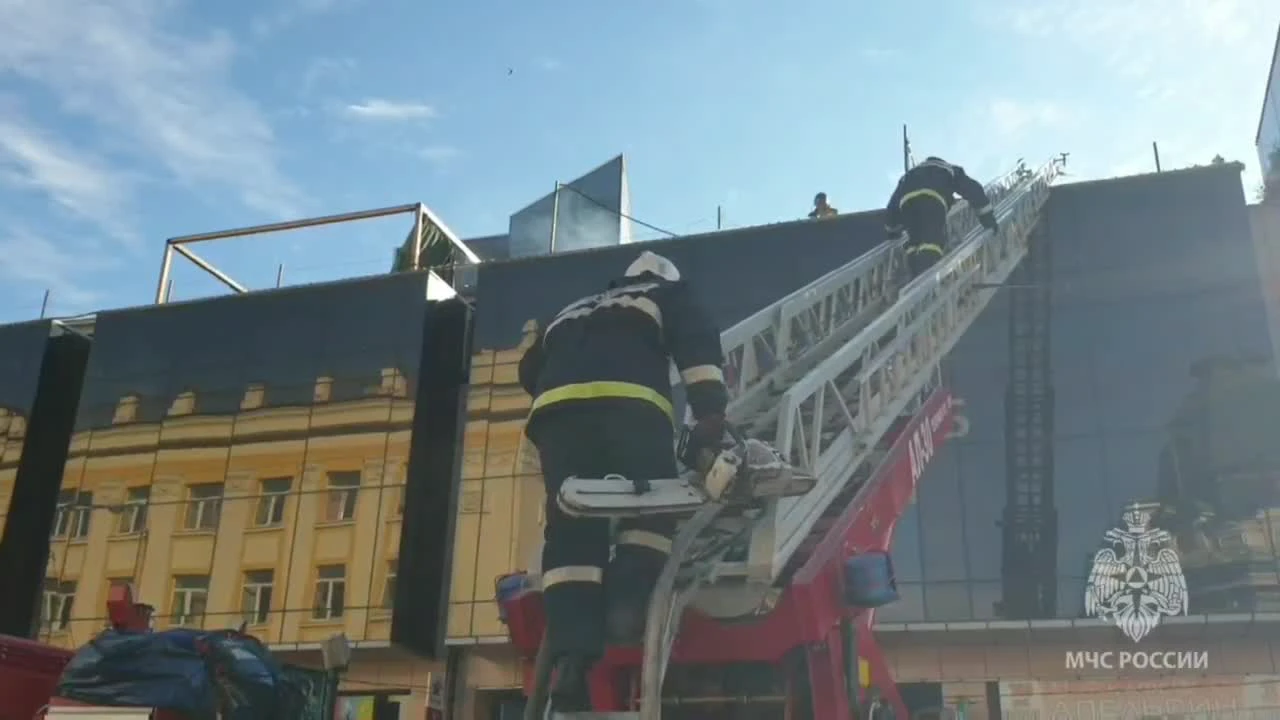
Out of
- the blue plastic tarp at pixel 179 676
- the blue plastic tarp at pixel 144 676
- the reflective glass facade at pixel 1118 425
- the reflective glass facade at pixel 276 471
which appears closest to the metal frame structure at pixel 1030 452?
the reflective glass facade at pixel 1118 425

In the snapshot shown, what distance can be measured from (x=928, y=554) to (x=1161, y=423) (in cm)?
258

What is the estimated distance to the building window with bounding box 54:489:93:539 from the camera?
50.8 feet

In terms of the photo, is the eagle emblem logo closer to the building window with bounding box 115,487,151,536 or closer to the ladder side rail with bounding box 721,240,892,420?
the ladder side rail with bounding box 721,240,892,420

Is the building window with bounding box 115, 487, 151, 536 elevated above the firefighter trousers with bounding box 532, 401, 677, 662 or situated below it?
above

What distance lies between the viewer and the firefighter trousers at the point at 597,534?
508 centimetres

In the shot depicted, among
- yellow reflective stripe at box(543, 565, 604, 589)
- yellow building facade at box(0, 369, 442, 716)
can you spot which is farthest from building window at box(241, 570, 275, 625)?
yellow reflective stripe at box(543, 565, 604, 589)

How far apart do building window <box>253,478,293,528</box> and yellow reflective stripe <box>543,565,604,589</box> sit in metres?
10.2

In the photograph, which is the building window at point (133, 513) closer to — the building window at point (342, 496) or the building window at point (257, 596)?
the building window at point (257, 596)

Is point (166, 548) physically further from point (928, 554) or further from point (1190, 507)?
point (1190, 507)

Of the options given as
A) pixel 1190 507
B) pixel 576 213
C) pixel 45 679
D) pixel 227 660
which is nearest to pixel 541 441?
pixel 227 660

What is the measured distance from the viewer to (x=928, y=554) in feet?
38.0

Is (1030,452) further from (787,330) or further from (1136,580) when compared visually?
(787,330)

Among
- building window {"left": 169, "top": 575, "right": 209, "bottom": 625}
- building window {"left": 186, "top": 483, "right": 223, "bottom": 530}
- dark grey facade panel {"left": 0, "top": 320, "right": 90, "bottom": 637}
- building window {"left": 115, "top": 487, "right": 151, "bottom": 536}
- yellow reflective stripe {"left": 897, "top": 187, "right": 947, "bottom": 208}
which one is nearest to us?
yellow reflective stripe {"left": 897, "top": 187, "right": 947, "bottom": 208}

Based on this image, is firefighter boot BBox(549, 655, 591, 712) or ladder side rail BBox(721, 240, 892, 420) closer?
firefighter boot BBox(549, 655, 591, 712)
